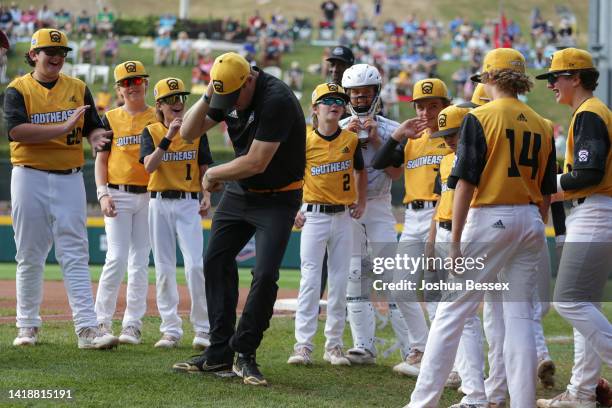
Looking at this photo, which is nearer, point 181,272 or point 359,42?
point 181,272

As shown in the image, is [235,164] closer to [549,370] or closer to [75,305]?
[75,305]

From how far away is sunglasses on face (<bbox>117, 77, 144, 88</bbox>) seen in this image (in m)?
8.69

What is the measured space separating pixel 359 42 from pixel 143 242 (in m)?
33.4

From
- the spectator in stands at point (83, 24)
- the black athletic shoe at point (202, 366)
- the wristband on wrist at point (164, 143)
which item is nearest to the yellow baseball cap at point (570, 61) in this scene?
the black athletic shoe at point (202, 366)

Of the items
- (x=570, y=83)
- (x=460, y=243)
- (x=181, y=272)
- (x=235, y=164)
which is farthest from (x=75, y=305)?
(x=181, y=272)

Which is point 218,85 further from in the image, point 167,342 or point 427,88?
point 167,342

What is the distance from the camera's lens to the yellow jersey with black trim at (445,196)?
6754 millimetres

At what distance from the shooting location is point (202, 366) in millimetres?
6957

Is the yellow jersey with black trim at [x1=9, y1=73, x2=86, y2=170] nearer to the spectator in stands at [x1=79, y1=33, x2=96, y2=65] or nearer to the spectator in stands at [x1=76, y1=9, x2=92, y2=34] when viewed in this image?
the spectator in stands at [x1=79, y1=33, x2=96, y2=65]

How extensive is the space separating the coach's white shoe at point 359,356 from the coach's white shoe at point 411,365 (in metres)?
0.38

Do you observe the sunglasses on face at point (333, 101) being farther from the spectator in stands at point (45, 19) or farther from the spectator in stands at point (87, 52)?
the spectator in stands at point (45, 19)

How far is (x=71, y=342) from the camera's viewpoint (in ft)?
27.0

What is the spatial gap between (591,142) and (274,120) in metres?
2.10

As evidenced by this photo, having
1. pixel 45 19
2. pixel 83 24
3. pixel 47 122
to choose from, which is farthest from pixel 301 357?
pixel 45 19
